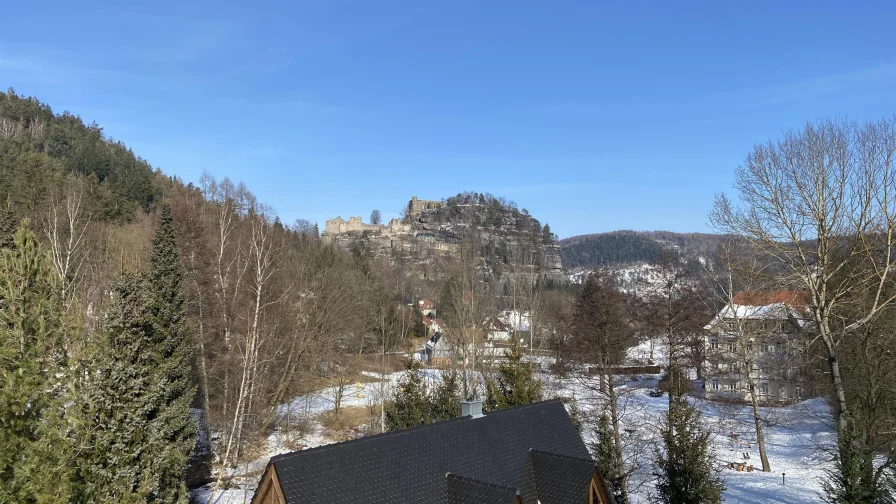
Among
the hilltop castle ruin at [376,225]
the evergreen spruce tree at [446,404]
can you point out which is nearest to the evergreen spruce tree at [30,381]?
the evergreen spruce tree at [446,404]

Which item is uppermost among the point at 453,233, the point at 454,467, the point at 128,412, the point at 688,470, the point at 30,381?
the point at 453,233

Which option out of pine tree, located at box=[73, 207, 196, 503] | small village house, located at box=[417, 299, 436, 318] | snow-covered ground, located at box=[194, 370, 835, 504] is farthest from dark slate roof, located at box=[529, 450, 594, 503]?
small village house, located at box=[417, 299, 436, 318]

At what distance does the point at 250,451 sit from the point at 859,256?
28076 millimetres

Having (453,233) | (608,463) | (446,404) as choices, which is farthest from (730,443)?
(453,233)

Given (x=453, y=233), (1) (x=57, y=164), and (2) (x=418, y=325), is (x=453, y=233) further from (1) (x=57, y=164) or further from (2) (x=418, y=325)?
(1) (x=57, y=164)

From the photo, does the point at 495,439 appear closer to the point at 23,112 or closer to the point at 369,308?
the point at 369,308

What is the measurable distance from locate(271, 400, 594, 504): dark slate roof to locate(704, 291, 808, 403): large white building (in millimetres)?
9008

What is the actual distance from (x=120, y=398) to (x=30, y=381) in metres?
4.67

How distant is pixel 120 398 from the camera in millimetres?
13727

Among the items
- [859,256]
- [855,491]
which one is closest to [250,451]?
[855,491]

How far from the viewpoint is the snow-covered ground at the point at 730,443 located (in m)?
23.3

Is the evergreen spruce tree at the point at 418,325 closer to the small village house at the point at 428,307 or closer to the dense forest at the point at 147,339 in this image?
the dense forest at the point at 147,339

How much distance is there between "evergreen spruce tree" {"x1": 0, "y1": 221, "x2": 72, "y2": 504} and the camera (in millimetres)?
9219

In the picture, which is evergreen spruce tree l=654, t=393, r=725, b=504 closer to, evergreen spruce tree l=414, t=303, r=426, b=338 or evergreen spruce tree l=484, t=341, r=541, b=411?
evergreen spruce tree l=484, t=341, r=541, b=411
